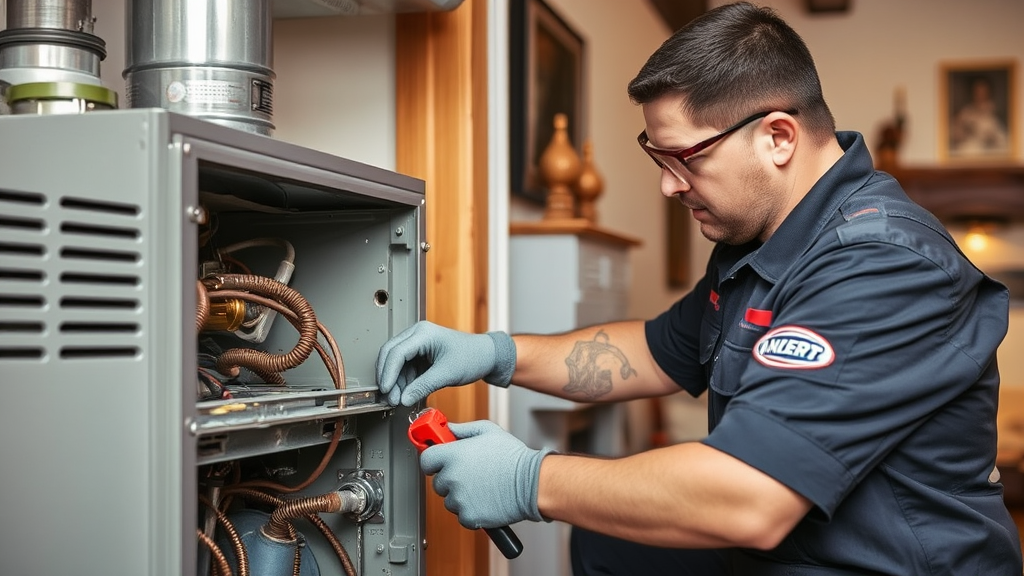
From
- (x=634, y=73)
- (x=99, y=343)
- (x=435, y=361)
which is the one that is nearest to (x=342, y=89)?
(x=435, y=361)

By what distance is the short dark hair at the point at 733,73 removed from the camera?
126cm

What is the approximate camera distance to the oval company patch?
1020 mm

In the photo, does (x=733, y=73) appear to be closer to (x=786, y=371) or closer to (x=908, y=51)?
(x=786, y=371)

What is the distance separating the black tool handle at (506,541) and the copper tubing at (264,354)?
30cm

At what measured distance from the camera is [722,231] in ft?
4.44

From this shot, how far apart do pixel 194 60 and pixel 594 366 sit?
33.0 inches

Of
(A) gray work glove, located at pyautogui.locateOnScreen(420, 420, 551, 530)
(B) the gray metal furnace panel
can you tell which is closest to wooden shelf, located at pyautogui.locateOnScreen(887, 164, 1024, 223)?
(A) gray work glove, located at pyautogui.locateOnScreen(420, 420, 551, 530)

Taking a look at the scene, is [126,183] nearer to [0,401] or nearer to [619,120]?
[0,401]

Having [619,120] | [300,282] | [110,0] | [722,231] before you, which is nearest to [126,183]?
[300,282]

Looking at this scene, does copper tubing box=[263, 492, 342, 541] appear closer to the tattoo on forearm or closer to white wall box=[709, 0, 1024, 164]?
the tattoo on forearm

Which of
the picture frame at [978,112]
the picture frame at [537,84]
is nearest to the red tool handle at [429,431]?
the picture frame at [537,84]

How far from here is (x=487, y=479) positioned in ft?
3.59

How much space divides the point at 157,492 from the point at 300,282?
19.8 inches

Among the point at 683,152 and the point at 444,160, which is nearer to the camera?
the point at 683,152
